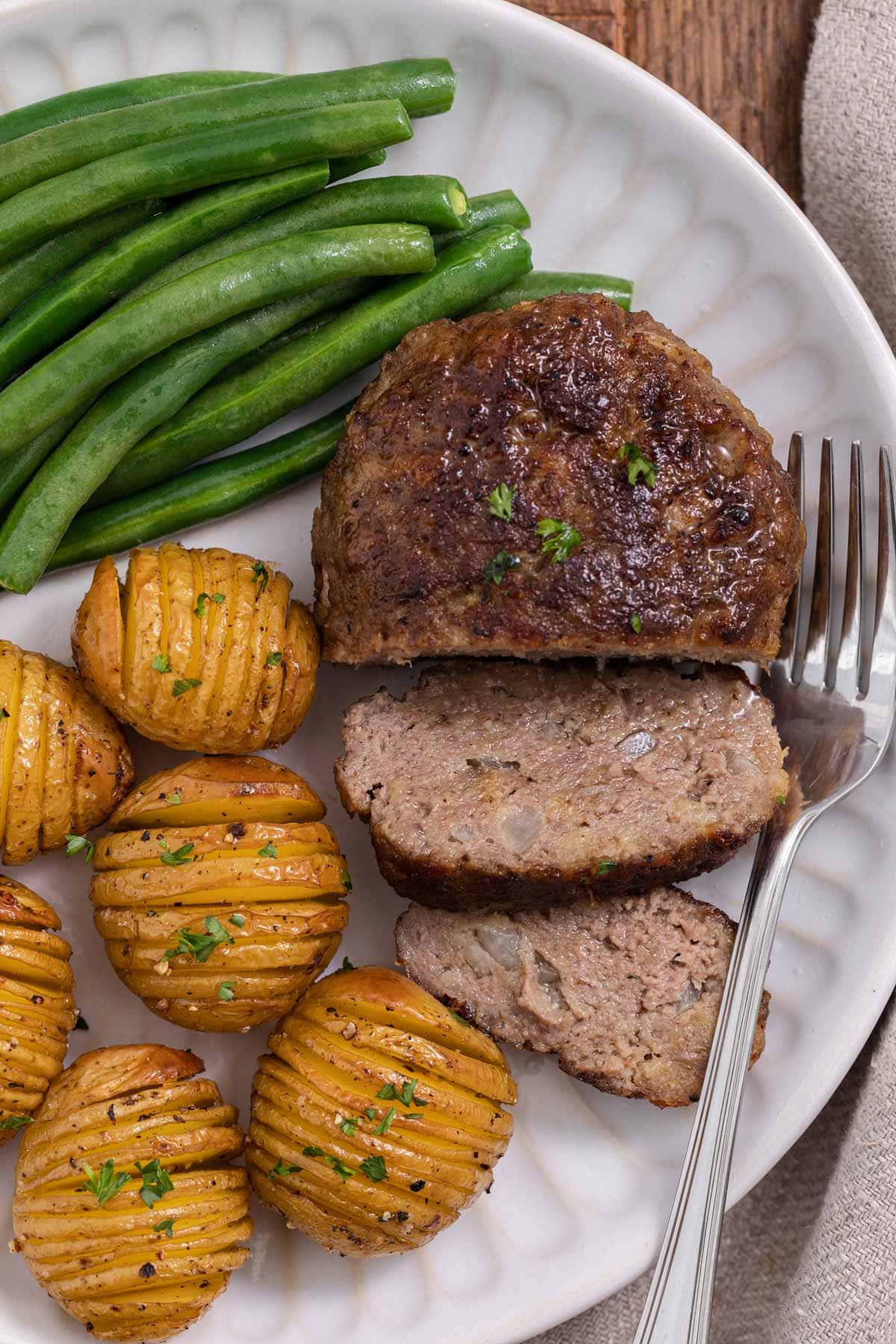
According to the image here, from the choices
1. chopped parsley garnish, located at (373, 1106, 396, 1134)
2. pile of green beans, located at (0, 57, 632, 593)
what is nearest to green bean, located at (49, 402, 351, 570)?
pile of green beans, located at (0, 57, 632, 593)

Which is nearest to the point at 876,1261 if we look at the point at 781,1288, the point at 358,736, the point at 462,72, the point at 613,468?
the point at 781,1288

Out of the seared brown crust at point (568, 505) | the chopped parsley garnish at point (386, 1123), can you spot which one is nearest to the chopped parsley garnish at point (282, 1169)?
the chopped parsley garnish at point (386, 1123)

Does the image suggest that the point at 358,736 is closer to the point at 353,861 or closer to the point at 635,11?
the point at 353,861

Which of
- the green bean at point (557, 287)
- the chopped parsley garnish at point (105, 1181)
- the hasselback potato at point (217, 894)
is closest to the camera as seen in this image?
the chopped parsley garnish at point (105, 1181)

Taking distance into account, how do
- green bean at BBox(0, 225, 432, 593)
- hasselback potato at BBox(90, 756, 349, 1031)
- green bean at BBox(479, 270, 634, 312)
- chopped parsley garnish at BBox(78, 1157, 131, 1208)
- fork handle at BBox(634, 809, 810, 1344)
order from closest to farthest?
chopped parsley garnish at BBox(78, 1157, 131, 1208) → hasselback potato at BBox(90, 756, 349, 1031) → fork handle at BBox(634, 809, 810, 1344) → green bean at BBox(0, 225, 432, 593) → green bean at BBox(479, 270, 634, 312)

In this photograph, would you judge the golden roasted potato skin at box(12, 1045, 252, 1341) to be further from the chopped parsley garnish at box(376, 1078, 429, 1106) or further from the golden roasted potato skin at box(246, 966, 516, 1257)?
the chopped parsley garnish at box(376, 1078, 429, 1106)

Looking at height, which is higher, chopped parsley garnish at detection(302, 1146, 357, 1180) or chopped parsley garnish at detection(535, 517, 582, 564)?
chopped parsley garnish at detection(535, 517, 582, 564)

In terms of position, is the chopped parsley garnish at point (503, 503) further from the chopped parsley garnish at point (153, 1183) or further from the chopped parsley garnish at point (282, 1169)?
the chopped parsley garnish at point (153, 1183)
